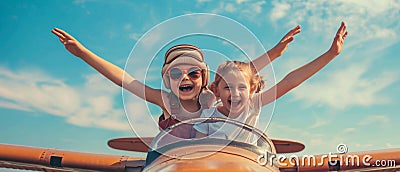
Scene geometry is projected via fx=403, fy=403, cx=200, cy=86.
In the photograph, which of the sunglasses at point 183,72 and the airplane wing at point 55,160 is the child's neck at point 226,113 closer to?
the sunglasses at point 183,72

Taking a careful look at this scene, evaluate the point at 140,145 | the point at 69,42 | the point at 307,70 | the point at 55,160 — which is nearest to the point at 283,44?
the point at 307,70

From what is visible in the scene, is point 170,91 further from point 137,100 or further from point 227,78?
point 227,78

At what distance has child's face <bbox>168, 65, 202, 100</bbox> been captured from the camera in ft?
14.4

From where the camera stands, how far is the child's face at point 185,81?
4375mm

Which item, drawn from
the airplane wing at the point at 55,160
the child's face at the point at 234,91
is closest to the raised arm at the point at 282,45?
the child's face at the point at 234,91

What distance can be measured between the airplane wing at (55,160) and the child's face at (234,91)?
17.1 ft

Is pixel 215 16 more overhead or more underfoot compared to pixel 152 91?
more overhead

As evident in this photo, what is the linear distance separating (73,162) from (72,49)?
16.4ft

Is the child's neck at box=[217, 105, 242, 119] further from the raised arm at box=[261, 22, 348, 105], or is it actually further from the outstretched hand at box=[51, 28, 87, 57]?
the outstretched hand at box=[51, 28, 87, 57]

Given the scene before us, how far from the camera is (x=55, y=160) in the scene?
9406 mm

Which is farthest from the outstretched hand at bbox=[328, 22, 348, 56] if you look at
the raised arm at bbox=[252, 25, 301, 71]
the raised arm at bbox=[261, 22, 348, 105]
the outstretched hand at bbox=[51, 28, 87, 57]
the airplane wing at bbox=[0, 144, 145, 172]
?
the airplane wing at bbox=[0, 144, 145, 172]

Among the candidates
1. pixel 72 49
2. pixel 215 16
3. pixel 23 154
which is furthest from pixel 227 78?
pixel 23 154

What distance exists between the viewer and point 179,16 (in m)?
4.02

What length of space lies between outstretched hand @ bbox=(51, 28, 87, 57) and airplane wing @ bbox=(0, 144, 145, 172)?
4402 millimetres
